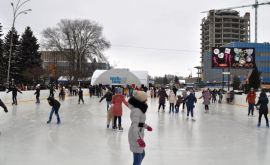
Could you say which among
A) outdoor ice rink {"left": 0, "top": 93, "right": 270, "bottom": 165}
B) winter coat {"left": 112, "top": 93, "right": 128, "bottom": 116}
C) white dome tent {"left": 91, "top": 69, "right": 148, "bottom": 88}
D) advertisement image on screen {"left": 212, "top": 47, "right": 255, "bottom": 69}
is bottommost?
outdoor ice rink {"left": 0, "top": 93, "right": 270, "bottom": 165}

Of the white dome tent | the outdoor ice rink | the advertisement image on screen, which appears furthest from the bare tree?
the outdoor ice rink

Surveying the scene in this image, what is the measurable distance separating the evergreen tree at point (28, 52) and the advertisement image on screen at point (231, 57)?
27.9 m

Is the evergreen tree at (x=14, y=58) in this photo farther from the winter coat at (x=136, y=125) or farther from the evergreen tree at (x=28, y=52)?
the winter coat at (x=136, y=125)

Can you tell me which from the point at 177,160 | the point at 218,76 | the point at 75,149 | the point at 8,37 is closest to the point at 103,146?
the point at 75,149

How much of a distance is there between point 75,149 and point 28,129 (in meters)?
3.33

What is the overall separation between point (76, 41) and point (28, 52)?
8117 millimetres

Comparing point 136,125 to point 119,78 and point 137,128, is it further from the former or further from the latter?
point 119,78

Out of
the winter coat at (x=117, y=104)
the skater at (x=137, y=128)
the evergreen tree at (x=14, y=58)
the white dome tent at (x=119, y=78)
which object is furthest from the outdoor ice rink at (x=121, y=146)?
the evergreen tree at (x=14, y=58)

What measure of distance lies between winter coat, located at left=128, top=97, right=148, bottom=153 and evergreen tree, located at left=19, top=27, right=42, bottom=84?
3987 cm

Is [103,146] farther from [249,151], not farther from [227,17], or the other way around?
[227,17]

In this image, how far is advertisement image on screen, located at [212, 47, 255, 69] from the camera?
86.7 feet

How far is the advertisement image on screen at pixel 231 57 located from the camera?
26438 millimetres

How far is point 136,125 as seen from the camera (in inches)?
139

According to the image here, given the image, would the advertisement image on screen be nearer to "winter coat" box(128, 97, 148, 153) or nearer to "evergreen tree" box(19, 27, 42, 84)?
"winter coat" box(128, 97, 148, 153)
